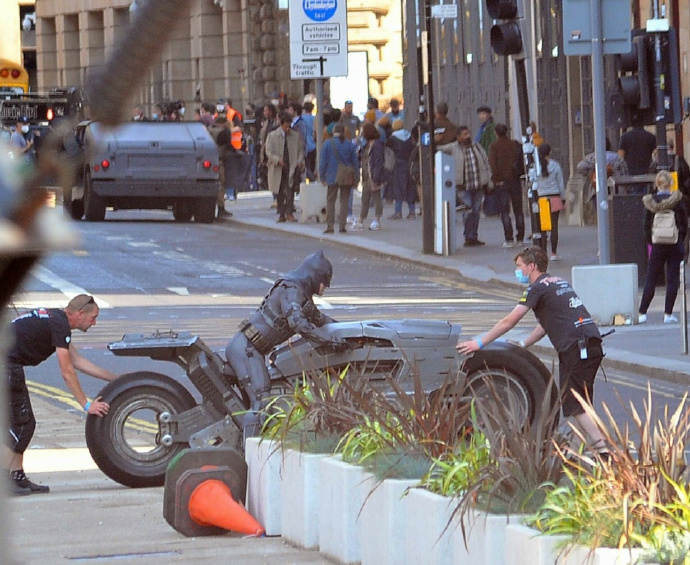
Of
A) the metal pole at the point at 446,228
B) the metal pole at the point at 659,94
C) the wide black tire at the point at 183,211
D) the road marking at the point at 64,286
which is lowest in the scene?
the road marking at the point at 64,286

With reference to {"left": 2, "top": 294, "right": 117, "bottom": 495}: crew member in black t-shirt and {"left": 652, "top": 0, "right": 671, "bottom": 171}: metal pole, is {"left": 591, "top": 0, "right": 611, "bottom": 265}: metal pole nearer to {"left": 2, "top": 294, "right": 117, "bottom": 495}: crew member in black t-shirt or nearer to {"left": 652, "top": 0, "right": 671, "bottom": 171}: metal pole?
{"left": 652, "top": 0, "right": 671, "bottom": 171}: metal pole

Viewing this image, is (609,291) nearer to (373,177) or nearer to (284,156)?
(373,177)

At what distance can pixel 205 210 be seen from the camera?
3272 centimetres

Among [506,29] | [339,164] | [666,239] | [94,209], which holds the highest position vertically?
[506,29]

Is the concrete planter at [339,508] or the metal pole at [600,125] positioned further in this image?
the metal pole at [600,125]

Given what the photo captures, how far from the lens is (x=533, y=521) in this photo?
5.02 meters

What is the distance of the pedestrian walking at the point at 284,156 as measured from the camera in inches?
1250

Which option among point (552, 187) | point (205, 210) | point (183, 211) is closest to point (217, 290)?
point (552, 187)

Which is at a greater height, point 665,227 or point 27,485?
point 665,227

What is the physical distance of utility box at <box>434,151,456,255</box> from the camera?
983 inches

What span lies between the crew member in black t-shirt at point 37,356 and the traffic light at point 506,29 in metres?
8.60

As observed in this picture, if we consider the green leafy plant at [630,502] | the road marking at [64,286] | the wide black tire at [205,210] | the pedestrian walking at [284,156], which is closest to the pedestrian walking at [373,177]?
the pedestrian walking at [284,156]

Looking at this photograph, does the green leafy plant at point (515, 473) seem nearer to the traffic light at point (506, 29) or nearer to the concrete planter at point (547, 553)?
the concrete planter at point (547, 553)

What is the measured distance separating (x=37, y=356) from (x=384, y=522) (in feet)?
14.2
